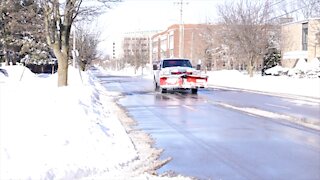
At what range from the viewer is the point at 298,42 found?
63500mm

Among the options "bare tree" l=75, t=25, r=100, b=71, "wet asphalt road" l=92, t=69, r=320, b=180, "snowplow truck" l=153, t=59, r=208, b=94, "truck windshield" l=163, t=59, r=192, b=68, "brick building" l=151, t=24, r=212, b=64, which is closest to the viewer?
"wet asphalt road" l=92, t=69, r=320, b=180

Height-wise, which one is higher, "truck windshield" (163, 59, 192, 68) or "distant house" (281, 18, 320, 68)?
"distant house" (281, 18, 320, 68)

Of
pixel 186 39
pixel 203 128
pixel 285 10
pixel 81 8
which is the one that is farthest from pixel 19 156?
pixel 186 39

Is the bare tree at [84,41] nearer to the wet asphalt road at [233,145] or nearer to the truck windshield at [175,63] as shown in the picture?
the truck windshield at [175,63]

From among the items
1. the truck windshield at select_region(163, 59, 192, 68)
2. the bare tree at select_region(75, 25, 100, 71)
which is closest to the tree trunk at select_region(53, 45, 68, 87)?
the truck windshield at select_region(163, 59, 192, 68)

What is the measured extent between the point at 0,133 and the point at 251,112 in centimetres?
1078

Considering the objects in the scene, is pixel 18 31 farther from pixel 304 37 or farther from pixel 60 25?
pixel 304 37

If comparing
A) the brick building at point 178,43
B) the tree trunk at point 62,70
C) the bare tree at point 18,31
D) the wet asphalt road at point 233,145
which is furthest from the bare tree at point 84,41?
the wet asphalt road at point 233,145

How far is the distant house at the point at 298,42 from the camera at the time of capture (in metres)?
58.4

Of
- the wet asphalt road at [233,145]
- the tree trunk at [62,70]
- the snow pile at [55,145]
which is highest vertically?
the tree trunk at [62,70]

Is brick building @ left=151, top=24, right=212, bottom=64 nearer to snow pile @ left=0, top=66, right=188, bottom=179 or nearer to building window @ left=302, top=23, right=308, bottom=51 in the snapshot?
building window @ left=302, top=23, right=308, bottom=51

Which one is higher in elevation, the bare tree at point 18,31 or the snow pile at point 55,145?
the bare tree at point 18,31

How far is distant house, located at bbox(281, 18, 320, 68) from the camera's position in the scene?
58.4m

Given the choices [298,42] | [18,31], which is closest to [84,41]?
[18,31]
